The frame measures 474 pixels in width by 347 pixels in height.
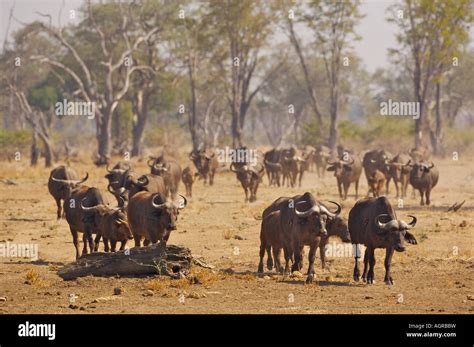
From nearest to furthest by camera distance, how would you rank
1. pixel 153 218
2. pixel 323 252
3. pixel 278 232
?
pixel 278 232 < pixel 153 218 < pixel 323 252

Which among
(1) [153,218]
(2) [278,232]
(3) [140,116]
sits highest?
(3) [140,116]

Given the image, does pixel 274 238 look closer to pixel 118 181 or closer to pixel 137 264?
pixel 137 264

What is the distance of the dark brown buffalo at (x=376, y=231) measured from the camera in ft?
51.4

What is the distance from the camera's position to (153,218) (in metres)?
17.6

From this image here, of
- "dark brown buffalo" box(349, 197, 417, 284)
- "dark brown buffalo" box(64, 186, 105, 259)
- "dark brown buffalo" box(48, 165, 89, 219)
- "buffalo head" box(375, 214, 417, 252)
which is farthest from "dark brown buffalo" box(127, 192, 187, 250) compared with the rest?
"dark brown buffalo" box(48, 165, 89, 219)

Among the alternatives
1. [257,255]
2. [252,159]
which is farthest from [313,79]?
[257,255]

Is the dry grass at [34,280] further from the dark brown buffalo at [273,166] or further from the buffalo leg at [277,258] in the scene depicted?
the dark brown buffalo at [273,166]

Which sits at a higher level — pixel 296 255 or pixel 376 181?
pixel 376 181

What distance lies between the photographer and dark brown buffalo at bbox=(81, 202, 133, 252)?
18.1 metres

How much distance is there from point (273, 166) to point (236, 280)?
24.0 meters

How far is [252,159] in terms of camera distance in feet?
116
